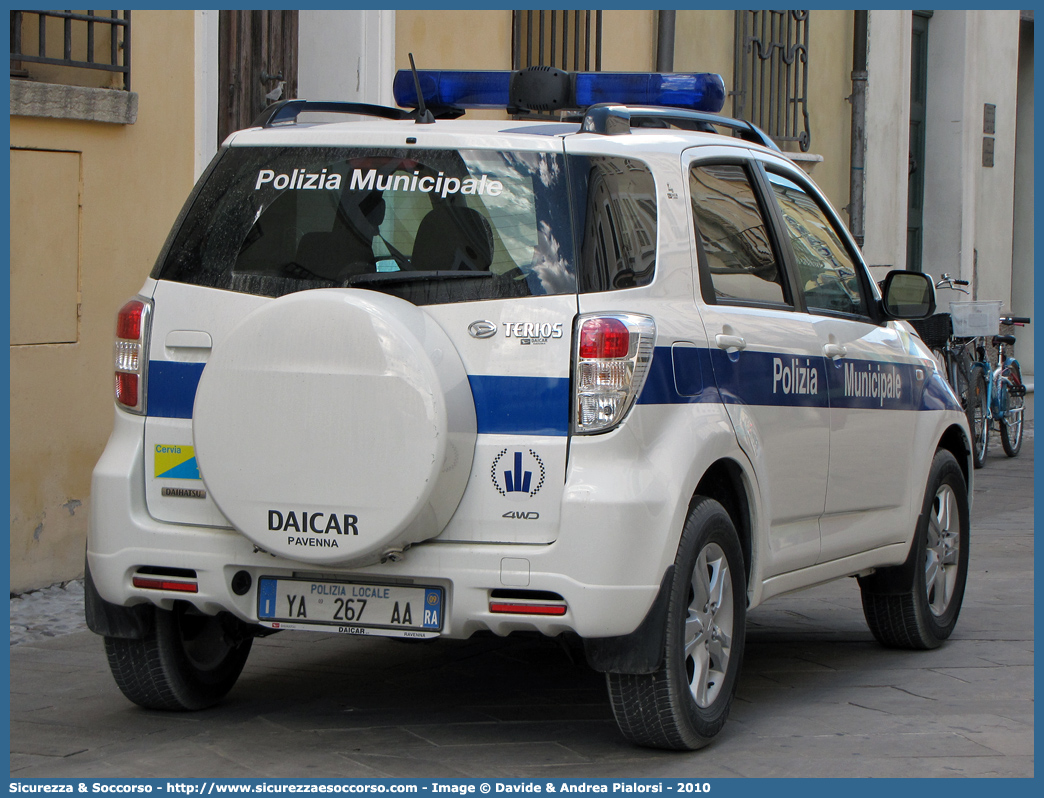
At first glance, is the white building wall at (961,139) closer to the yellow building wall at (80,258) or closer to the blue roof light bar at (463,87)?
the yellow building wall at (80,258)

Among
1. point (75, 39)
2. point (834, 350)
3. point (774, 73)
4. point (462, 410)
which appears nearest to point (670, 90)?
point (834, 350)

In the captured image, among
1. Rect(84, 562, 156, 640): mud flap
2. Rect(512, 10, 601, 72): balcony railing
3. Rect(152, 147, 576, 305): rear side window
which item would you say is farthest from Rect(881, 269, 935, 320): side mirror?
Rect(512, 10, 601, 72): balcony railing

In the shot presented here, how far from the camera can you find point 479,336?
4441 mm

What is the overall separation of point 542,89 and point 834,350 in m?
1.39

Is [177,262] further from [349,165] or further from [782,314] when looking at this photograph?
[782,314]

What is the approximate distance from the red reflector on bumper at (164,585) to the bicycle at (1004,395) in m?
9.96

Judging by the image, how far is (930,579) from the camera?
21.7 ft

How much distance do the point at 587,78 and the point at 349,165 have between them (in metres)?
1.27

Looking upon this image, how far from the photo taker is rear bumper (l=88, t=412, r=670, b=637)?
14.1 feet

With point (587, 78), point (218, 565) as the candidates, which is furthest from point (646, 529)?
point (587, 78)

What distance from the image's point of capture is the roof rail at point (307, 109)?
203 inches

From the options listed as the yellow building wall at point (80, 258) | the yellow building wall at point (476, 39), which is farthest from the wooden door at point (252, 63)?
the yellow building wall at point (80, 258)

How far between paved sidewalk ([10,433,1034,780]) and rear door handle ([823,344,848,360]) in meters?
1.21

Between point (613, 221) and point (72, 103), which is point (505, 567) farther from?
point (72, 103)
